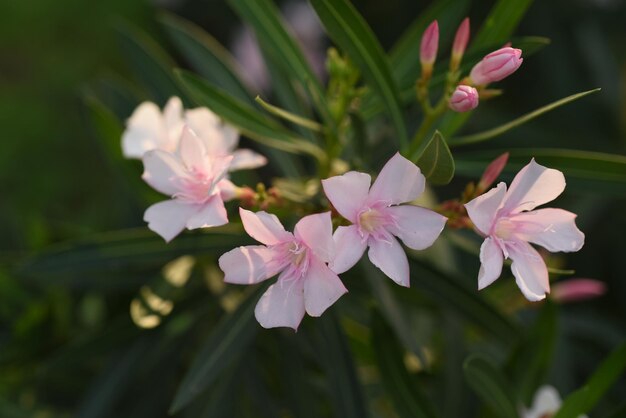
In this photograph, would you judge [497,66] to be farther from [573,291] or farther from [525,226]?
[573,291]

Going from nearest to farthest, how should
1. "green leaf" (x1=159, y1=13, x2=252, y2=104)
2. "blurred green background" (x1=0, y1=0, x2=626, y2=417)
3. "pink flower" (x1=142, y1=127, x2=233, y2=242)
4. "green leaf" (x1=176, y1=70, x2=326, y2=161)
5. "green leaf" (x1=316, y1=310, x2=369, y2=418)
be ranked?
"pink flower" (x1=142, y1=127, x2=233, y2=242), "green leaf" (x1=176, y1=70, x2=326, y2=161), "green leaf" (x1=316, y1=310, x2=369, y2=418), "green leaf" (x1=159, y1=13, x2=252, y2=104), "blurred green background" (x1=0, y1=0, x2=626, y2=417)

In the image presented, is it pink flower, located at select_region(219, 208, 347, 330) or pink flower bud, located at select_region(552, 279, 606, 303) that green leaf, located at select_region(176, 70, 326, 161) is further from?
pink flower bud, located at select_region(552, 279, 606, 303)

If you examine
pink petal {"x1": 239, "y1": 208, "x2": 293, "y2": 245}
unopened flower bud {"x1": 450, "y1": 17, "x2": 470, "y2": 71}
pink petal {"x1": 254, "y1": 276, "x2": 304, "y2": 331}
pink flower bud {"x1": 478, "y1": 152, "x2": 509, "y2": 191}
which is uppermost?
pink petal {"x1": 239, "y1": 208, "x2": 293, "y2": 245}

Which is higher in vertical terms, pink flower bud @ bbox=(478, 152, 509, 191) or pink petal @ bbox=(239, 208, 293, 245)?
pink petal @ bbox=(239, 208, 293, 245)

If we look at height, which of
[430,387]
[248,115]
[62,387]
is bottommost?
[430,387]

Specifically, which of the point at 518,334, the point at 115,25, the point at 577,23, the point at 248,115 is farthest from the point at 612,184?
the point at 577,23

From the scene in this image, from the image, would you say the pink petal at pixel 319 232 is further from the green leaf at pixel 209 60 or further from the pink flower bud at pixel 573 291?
the pink flower bud at pixel 573 291

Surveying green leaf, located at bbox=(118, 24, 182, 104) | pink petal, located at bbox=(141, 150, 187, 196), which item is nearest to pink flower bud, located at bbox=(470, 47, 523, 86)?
pink petal, located at bbox=(141, 150, 187, 196)

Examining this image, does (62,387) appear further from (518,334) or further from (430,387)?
(518,334)
